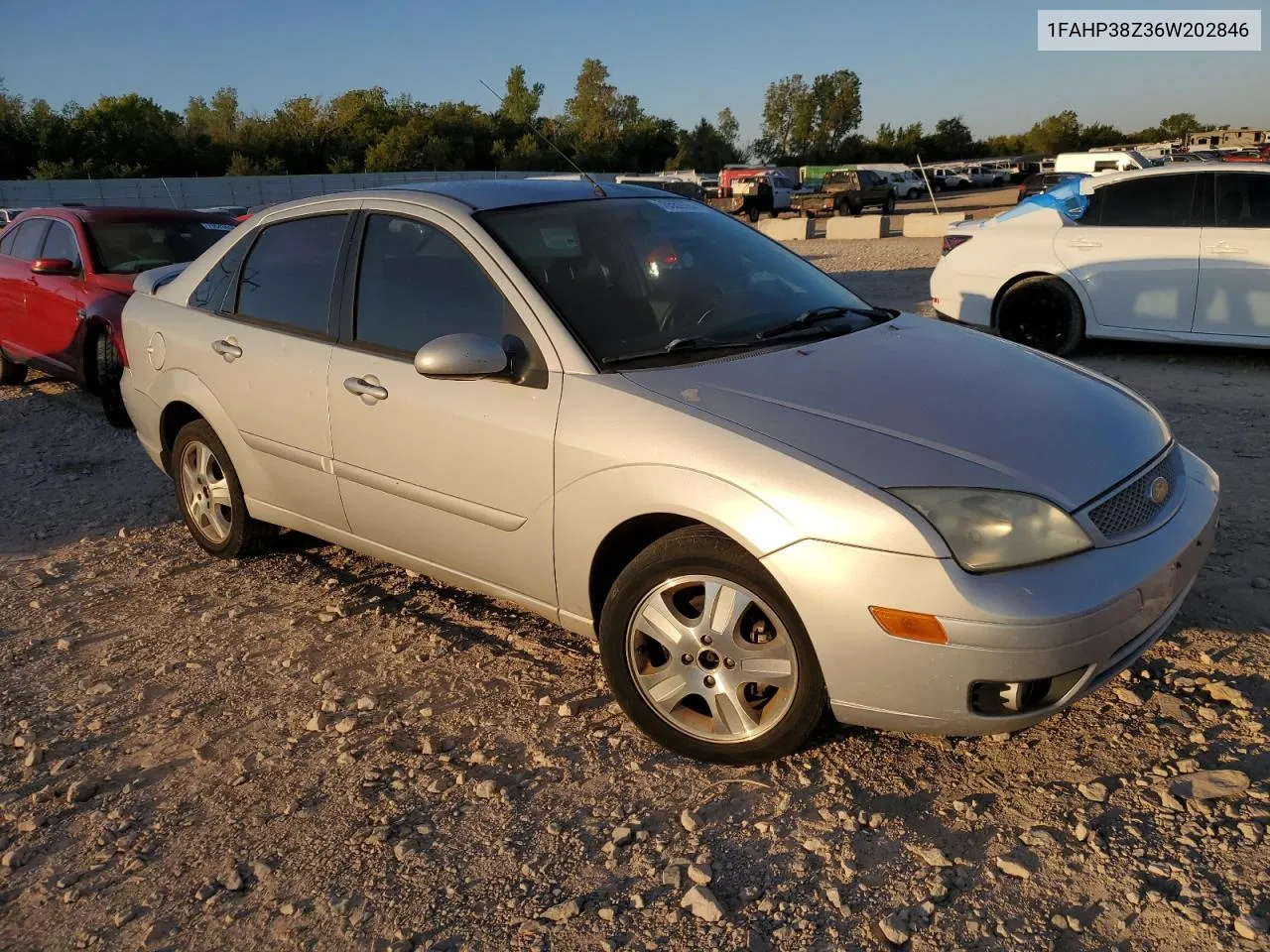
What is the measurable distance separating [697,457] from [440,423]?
1033 millimetres

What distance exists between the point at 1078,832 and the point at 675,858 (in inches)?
39.5

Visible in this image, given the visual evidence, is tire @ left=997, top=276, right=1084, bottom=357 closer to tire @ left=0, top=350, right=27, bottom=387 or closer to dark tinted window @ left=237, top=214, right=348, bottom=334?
dark tinted window @ left=237, top=214, right=348, bottom=334

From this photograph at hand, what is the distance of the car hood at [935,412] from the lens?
2.54 meters

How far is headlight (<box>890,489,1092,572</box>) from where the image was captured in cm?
241

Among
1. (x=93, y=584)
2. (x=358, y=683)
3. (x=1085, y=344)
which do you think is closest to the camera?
(x=358, y=683)

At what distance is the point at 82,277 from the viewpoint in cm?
743

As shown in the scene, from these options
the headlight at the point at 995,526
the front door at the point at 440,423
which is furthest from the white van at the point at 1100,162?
the headlight at the point at 995,526

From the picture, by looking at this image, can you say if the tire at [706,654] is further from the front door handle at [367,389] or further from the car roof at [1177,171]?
the car roof at [1177,171]

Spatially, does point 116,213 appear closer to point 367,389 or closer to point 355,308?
point 355,308

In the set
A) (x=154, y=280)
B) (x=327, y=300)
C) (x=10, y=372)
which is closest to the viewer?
(x=327, y=300)

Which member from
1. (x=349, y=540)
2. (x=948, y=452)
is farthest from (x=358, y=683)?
(x=948, y=452)

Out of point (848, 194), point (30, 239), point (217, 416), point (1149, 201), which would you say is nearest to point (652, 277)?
point (217, 416)

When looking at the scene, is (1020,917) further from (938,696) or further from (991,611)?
(991,611)

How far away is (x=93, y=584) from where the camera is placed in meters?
4.42
